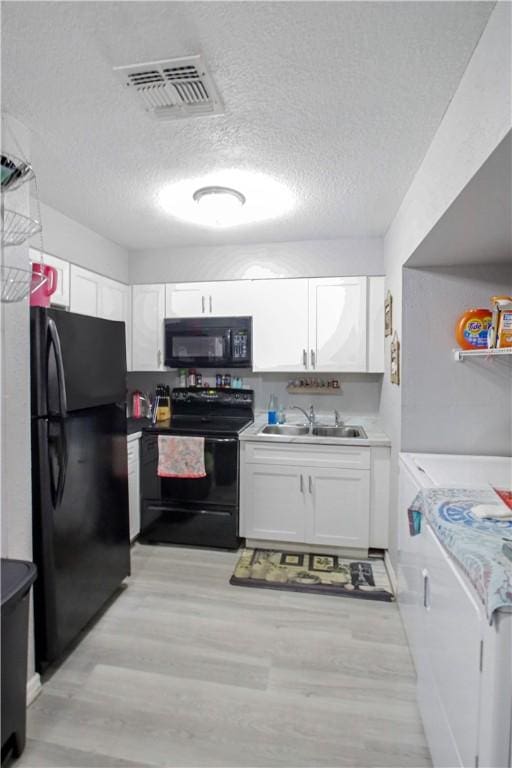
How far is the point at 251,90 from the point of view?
1333 millimetres

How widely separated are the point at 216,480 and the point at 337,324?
5.05 ft

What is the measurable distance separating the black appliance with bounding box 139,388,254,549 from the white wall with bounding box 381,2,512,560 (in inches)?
50.8

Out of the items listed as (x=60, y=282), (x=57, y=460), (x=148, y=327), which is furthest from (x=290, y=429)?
(x=60, y=282)

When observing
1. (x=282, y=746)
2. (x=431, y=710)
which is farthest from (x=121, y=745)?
(x=431, y=710)

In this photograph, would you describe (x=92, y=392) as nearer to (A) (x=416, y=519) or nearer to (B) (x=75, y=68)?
(B) (x=75, y=68)

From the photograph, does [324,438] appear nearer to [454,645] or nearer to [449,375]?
[449,375]

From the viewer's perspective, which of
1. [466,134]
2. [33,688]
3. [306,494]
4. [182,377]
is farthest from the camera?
[182,377]

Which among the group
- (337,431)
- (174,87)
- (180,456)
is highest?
(174,87)

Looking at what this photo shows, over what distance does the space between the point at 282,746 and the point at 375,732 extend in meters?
0.36

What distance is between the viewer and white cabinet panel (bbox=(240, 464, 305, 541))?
2729 mm

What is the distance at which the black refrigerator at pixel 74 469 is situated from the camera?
159 centimetres

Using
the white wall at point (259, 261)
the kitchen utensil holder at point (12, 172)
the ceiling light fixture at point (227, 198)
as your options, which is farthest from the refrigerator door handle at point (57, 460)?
the white wall at point (259, 261)

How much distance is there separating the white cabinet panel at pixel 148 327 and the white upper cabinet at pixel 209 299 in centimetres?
9

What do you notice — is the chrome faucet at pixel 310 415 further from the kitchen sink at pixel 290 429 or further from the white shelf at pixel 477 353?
the white shelf at pixel 477 353
